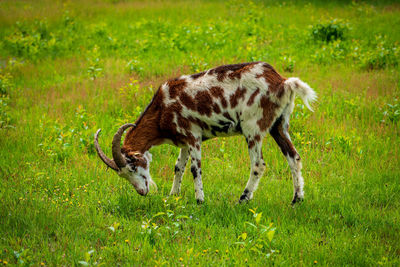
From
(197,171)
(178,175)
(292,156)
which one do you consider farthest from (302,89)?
(178,175)

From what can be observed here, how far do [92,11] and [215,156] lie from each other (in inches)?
513

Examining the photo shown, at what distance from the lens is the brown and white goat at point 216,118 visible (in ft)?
20.5

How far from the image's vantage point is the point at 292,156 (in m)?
6.38

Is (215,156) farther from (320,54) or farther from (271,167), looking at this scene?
(320,54)

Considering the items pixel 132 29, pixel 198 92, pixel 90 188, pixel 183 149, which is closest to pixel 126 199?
pixel 90 188

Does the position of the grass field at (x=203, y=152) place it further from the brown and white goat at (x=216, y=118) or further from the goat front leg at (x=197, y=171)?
the brown and white goat at (x=216, y=118)

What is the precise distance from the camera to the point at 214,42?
13820mm

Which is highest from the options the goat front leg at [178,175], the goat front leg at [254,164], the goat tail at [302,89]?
the goat tail at [302,89]

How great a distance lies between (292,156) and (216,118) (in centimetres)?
127

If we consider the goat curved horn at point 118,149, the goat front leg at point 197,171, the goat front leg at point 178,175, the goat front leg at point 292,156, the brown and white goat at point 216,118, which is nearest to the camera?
the goat curved horn at point 118,149

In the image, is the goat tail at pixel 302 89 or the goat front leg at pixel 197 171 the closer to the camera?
the goat tail at pixel 302 89

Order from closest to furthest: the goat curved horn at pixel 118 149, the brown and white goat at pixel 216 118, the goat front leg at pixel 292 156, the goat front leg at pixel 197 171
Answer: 1. the goat curved horn at pixel 118 149
2. the brown and white goat at pixel 216 118
3. the goat front leg at pixel 292 156
4. the goat front leg at pixel 197 171

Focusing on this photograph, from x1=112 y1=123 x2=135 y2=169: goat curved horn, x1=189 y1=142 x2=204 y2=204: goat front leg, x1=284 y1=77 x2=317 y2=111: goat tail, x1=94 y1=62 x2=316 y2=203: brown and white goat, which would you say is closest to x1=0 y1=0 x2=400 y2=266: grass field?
x1=189 y1=142 x2=204 y2=204: goat front leg

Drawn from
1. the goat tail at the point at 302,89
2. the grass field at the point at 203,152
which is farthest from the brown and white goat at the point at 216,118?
the grass field at the point at 203,152
